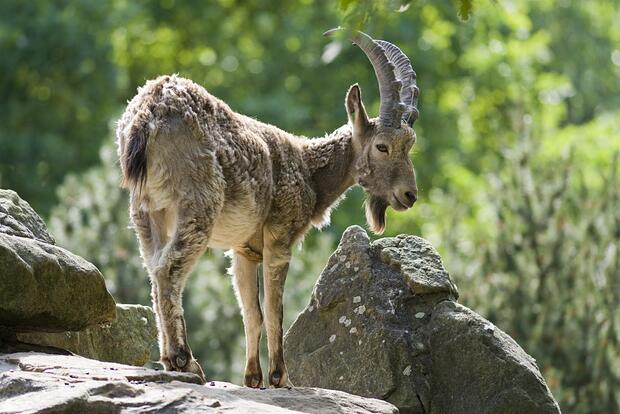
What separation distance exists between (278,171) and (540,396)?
2.76 meters

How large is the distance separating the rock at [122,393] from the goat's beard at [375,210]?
8.96 feet

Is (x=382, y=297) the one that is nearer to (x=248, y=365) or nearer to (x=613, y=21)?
(x=248, y=365)

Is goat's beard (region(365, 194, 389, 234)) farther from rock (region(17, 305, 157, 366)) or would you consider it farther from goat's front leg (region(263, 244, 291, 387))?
rock (region(17, 305, 157, 366))

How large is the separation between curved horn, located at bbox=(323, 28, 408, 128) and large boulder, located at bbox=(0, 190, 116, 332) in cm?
304

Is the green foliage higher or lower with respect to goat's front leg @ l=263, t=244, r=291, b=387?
higher

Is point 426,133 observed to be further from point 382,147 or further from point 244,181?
point 244,181

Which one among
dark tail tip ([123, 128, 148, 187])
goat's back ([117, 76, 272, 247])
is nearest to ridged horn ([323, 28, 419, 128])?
goat's back ([117, 76, 272, 247])

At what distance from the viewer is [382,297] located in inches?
392

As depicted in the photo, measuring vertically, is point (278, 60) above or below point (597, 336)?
above

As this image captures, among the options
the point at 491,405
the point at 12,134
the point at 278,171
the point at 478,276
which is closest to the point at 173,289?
the point at 278,171

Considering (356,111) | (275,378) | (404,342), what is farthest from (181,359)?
(356,111)

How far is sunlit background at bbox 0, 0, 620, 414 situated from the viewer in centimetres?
1702

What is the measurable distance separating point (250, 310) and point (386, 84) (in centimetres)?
222

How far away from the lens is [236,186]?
935cm
